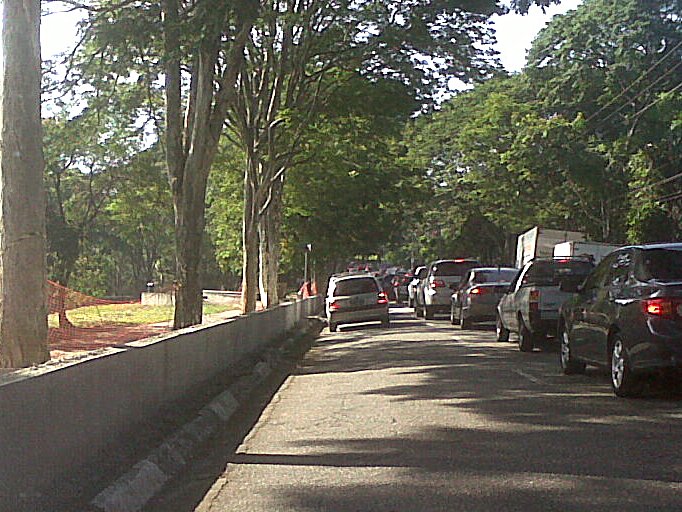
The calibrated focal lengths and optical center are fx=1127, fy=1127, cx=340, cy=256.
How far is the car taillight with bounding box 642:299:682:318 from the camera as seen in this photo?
11680mm

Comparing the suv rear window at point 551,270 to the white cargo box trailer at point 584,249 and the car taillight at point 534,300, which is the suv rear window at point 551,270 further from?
the white cargo box trailer at point 584,249

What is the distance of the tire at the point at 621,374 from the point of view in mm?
12344

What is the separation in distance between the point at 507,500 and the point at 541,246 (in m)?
32.0

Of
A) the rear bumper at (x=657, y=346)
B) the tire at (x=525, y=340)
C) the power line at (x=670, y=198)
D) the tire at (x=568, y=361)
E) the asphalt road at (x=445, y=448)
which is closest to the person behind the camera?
the asphalt road at (x=445, y=448)

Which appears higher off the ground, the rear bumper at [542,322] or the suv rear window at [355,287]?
the suv rear window at [355,287]

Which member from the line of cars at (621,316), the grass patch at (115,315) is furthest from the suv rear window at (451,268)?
the line of cars at (621,316)

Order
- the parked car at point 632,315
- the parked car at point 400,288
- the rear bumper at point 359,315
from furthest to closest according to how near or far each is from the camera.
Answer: the parked car at point 400,288 < the rear bumper at point 359,315 < the parked car at point 632,315

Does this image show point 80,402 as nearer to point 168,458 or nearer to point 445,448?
point 168,458

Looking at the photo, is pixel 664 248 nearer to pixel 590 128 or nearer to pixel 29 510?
pixel 29 510

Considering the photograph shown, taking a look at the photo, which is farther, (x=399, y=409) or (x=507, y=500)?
(x=399, y=409)

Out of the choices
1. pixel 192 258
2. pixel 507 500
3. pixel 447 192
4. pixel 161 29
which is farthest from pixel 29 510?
pixel 447 192

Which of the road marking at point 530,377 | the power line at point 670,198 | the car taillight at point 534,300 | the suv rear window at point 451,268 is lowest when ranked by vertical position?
the road marking at point 530,377

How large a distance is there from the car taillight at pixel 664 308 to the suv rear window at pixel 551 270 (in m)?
8.37

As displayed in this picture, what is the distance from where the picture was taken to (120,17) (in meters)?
17.7
